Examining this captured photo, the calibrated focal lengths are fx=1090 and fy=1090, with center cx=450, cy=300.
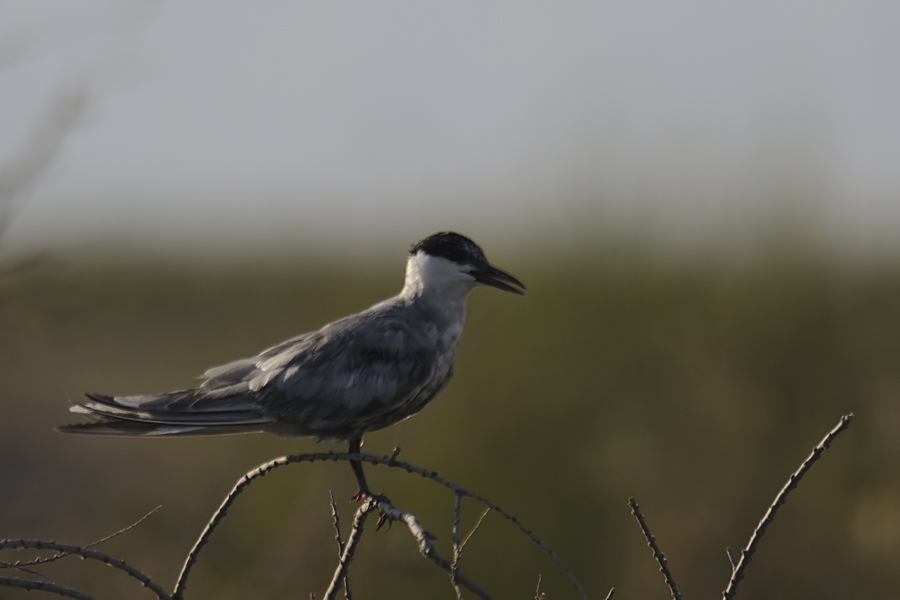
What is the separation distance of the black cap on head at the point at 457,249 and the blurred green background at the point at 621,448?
201 cm

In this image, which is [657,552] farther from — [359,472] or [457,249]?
[457,249]

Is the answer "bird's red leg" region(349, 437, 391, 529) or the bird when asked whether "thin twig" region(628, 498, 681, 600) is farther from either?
the bird

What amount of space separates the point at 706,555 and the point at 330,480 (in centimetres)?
222

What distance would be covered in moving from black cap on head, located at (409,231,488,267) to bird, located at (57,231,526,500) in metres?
0.25

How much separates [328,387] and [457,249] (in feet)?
2.76

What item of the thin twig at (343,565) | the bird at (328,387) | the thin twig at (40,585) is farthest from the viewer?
the bird at (328,387)

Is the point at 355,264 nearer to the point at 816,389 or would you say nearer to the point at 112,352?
the point at 816,389

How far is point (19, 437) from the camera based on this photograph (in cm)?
1428

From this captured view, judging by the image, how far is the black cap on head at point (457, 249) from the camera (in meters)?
4.33

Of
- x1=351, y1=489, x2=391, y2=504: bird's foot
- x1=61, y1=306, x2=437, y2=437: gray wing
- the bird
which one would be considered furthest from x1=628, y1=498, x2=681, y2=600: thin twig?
x1=61, y1=306, x2=437, y2=437: gray wing

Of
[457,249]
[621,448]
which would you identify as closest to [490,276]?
[457,249]

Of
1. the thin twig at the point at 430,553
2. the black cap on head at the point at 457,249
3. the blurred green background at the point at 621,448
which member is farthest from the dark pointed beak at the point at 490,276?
the blurred green background at the point at 621,448

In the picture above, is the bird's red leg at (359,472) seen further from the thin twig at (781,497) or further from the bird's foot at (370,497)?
the thin twig at (781,497)

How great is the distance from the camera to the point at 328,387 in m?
3.86
